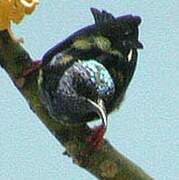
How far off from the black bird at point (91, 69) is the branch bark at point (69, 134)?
0.02m

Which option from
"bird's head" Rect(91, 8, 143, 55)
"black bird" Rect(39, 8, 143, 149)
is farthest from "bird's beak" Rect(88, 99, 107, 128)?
"bird's head" Rect(91, 8, 143, 55)

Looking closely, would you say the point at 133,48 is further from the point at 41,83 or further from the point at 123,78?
the point at 41,83

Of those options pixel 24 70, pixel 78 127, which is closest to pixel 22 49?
pixel 24 70

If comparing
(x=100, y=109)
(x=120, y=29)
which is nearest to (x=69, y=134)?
(x=100, y=109)

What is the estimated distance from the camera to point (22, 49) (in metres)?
0.65

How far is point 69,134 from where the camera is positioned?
619 mm

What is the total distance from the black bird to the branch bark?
17 mm

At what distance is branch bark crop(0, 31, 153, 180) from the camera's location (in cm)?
55

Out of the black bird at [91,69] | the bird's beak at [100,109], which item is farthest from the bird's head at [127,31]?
the bird's beak at [100,109]

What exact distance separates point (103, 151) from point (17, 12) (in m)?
0.21

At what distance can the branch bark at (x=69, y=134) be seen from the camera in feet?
1.82

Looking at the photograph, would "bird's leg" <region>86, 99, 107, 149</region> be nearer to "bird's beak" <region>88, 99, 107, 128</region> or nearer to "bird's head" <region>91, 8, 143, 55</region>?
"bird's beak" <region>88, 99, 107, 128</region>

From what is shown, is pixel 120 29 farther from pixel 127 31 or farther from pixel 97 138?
pixel 97 138

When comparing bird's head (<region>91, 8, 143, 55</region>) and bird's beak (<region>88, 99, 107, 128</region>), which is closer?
bird's beak (<region>88, 99, 107, 128</region>)
